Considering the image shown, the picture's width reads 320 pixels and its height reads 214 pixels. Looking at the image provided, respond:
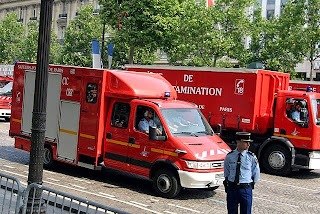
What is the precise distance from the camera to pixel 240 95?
15641mm

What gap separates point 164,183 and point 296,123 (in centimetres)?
597

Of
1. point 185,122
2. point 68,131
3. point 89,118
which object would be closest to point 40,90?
point 185,122

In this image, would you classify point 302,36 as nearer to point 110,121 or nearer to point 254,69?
point 254,69

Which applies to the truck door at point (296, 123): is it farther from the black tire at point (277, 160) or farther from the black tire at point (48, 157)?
the black tire at point (48, 157)

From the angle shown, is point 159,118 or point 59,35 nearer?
point 159,118

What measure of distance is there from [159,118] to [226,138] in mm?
5787

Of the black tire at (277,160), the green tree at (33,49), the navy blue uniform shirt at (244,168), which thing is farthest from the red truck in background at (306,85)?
the green tree at (33,49)

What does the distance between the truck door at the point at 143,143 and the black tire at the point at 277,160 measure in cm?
554

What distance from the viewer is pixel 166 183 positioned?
10.6 m

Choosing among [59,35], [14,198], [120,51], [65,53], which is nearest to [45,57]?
[14,198]

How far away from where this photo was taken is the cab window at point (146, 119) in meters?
11.1

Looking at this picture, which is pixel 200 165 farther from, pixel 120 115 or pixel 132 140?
pixel 120 115

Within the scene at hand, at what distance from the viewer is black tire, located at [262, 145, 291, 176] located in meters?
15.0

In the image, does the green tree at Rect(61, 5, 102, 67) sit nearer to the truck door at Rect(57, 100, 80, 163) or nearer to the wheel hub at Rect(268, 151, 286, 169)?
the wheel hub at Rect(268, 151, 286, 169)
